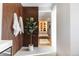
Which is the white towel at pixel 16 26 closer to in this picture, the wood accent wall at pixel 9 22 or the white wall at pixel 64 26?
the wood accent wall at pixel 9 22

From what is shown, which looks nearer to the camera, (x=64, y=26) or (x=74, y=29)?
(x=74, y=29)

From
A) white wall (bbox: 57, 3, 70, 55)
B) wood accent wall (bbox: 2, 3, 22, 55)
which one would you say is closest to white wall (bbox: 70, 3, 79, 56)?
white wall (bbox: 57, 3, 70, 55)

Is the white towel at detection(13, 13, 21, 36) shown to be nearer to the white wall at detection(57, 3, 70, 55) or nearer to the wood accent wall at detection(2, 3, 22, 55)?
the wood accent wall at detection(2, 3, 22, 55)

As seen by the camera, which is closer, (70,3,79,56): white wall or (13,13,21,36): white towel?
(70,3,79,56): white wall

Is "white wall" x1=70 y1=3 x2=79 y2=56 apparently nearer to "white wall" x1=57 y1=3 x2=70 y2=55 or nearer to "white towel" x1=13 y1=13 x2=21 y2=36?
"white wall" x1=57 y1=3 x2=70 y2=55

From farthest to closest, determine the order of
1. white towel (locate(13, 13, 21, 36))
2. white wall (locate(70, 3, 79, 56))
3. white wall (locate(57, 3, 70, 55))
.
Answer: white towel (locate(13, 13, 21, 36)) → white wall (locate(57, 3, 70, 55)) → white wall (locate(70, 3, 79, 56))

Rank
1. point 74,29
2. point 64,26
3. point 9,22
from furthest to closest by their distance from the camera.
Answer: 1. point 64,26
2. point 9,22
3. point 74,29

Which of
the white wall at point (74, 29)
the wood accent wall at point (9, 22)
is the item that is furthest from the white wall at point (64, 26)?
the wood accent wall at point (9, 22)

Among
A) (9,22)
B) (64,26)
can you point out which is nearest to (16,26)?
(9,22)

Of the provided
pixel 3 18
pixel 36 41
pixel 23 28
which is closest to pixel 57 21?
pixel 36 41

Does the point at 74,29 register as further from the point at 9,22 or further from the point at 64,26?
the point at 9,22

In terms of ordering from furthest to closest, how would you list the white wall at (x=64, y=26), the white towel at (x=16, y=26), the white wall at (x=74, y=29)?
the white towel at (x=16, y=26) → the white wall at (x=64, y=26) → the white wall at (x=74, y=29)

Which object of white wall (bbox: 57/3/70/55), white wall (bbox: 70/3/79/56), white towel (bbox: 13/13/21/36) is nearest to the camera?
white wall (bbox: 70/3/79/56)

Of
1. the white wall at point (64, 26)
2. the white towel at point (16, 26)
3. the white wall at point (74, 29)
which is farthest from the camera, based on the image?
the white towel at point (16, 26)
